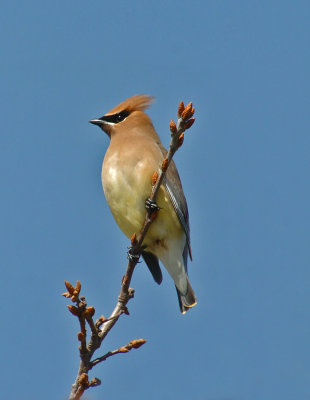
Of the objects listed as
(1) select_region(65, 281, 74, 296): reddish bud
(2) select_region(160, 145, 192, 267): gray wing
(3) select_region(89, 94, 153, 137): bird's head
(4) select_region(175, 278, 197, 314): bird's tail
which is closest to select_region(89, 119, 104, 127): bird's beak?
(3) select_region(89, 94, 153, 137): bird's head

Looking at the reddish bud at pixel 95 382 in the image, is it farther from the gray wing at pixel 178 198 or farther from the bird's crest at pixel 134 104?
the bird's crest at pixel 134 104

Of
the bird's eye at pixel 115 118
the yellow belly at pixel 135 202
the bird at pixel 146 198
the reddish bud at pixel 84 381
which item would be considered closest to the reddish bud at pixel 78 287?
the reddish bud at pixel 84 381

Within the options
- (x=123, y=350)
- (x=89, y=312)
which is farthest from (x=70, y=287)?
(x=123, y=350)

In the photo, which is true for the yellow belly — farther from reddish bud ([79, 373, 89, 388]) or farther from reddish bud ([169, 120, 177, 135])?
reddish bud ([79, 373, 89, 388])

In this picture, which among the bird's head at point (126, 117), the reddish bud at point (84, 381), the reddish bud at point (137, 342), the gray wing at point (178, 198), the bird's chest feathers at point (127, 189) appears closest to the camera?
the reddish bud at point (84, 381)

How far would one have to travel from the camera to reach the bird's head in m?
5.57

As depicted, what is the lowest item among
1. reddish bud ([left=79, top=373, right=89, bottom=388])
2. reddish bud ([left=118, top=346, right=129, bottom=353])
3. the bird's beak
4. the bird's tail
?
reddish bud ([left=79, top=373, right=89, bottom=388])

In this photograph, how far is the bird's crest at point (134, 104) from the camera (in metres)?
5.73

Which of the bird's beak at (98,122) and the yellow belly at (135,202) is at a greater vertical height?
the bird's beak at (98,122)

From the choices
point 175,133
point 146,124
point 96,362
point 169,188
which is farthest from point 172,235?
point 96,362

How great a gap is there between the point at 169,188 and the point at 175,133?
1615mm

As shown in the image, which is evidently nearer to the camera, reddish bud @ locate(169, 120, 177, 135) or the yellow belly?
reddish bud @ locate(169, 120, 177, 135)

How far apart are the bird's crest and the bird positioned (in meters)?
0.29

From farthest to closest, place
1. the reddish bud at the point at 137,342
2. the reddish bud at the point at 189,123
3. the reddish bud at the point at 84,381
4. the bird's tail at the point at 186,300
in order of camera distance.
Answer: the bird's tail at the point at 186,300, the reddish bud at the point at 189,123, the reddish bud at the point at 137,342, the reddish bud at the point at 84,381
